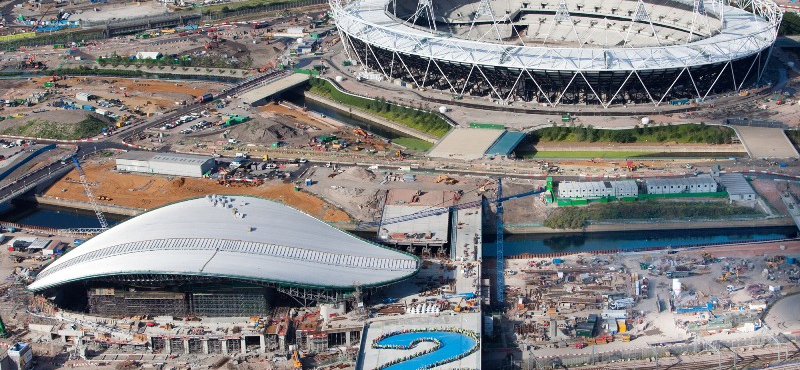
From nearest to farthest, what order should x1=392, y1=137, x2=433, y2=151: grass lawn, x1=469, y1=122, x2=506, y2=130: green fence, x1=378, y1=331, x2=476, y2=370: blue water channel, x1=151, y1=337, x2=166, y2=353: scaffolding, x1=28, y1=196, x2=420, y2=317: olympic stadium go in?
1. x1=378, y1=331, x2=476, y2=370: blue water channel
2. x1=151, y1=337, x2=166, y2=353: scaffolding
3. x1=28, y1=196, x2=420, y2=317: olympic stadium
4. x1=469, y1=122, x2=506, y2=130: green fence
5. x1=392, y1=137, x2=433, y2=151: grass lawn

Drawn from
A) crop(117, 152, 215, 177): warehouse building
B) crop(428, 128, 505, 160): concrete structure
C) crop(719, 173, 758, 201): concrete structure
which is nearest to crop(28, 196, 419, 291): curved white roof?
crop(117, 152, 215, 177): warehouse building

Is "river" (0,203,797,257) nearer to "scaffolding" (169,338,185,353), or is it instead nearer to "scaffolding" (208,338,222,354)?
"scaffolding" (208,338,222,354)

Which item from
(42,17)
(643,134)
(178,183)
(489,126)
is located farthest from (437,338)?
(42,17)

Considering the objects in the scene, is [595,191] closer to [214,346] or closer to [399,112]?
[399,112]

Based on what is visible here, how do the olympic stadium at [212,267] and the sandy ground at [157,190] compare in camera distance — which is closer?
the olympic stadium at [212,267]

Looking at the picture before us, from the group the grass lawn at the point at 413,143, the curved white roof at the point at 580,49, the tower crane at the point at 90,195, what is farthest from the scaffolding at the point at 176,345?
the curved white roof at the point at 580,49

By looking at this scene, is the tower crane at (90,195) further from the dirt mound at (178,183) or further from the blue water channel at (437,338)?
the blue water channel at (437,338)

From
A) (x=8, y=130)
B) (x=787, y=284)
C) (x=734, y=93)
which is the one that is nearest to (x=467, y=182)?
(x=787, y=284)

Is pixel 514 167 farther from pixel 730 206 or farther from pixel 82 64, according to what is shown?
pixel 82 64
